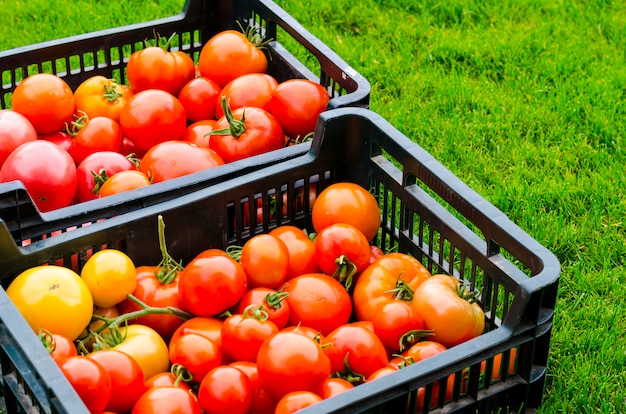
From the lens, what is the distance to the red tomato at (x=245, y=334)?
2.07 metres

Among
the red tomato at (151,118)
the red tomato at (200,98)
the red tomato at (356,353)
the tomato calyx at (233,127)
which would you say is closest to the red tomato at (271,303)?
the red tomato at (356,353)

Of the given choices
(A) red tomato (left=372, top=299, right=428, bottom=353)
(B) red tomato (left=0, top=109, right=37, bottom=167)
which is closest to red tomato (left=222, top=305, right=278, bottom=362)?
(A) red tomato (left=372, top=299, right=428, bottom=353)

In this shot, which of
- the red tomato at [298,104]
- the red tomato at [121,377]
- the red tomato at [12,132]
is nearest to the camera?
the red tomato at [121,377]

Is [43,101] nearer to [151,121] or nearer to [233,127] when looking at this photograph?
[151,121]

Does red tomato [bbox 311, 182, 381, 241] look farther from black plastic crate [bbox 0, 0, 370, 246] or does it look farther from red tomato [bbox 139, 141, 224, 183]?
red tomato [bbox 139, 141, 224, 183]

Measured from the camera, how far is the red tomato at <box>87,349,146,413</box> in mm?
1969

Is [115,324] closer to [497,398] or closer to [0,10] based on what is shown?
[497,398]

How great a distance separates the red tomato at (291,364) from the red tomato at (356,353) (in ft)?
0.31

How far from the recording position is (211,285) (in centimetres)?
217

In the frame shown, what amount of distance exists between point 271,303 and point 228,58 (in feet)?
3.10

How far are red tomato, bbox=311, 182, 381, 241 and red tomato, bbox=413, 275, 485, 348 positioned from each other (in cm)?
30

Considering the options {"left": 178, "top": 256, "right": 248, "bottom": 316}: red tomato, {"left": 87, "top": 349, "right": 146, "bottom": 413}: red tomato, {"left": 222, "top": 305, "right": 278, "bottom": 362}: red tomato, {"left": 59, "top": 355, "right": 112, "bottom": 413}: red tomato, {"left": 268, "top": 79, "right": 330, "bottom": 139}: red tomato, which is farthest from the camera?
{"left": 268, "top": 79, "right": 330, "bottom": 139}: red tomato

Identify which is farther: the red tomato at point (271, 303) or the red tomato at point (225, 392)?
the red tomato at point (271, 303)

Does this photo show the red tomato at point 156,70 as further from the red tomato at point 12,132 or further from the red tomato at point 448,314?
the red tomato at point 448,314
